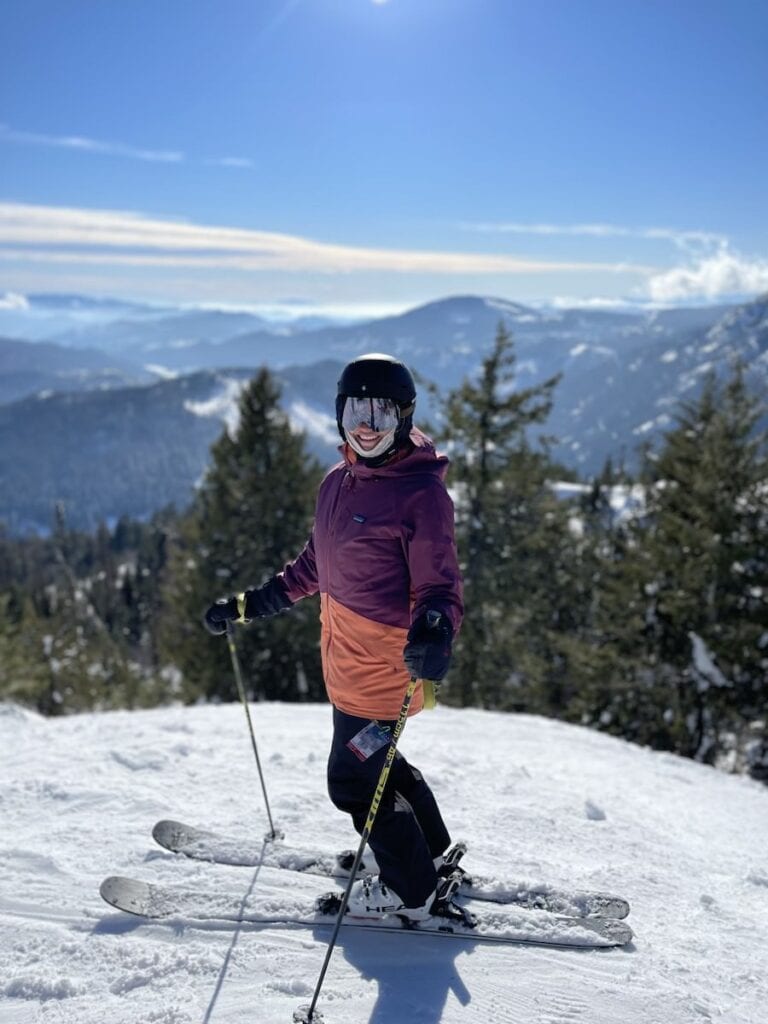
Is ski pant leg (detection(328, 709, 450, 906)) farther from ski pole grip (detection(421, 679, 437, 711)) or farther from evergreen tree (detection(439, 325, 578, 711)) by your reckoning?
evergreen tree (detection(439, 325, 578, 711))

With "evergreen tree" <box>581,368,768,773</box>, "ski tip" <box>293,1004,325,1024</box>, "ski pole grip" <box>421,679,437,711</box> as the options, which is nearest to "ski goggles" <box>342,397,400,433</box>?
"ski pole grip" <box>421,679,437,711</box>

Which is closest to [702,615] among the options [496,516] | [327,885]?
[496,516]

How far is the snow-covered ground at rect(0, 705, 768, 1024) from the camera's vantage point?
10.0 ft

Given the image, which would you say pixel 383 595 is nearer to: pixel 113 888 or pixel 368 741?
pixel 368 741

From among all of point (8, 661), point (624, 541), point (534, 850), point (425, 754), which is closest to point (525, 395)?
point (624, 541)

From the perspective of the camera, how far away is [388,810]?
346 cm

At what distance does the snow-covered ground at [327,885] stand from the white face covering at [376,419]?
251 cm

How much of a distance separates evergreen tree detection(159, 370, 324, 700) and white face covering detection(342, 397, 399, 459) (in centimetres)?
1388

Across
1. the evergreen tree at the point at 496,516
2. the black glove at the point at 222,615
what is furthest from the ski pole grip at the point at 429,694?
the evergreen tree at the point at 496,516

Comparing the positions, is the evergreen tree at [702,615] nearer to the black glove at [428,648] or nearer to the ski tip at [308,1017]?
the black glove at [428,648]

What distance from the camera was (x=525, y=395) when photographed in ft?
52.4

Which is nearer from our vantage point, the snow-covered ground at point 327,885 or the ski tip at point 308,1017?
the ski tip at point 308,1017

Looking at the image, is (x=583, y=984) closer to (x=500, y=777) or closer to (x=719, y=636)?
(x=500, y=777)

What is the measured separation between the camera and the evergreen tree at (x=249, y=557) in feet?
57.7
